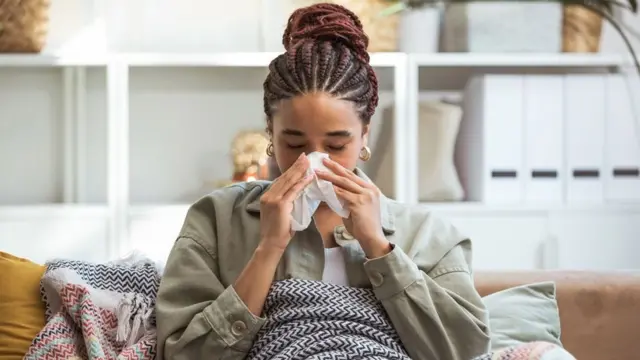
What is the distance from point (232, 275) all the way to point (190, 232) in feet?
0.32

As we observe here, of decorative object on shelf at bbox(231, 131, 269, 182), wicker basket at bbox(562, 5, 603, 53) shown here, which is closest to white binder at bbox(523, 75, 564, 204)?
wicker basket at bbox(562, 5, 603, 53)

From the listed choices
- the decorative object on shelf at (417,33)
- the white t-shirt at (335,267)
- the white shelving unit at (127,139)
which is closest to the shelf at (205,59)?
the white shelving unit at (127,139)

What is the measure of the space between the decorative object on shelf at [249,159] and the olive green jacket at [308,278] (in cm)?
147

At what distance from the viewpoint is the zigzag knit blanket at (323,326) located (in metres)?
1.27

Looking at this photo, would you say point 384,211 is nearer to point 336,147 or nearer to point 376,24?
point 336,147

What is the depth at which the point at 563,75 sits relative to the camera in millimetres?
2955

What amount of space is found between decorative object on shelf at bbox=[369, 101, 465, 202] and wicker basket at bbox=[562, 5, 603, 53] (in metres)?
0.43

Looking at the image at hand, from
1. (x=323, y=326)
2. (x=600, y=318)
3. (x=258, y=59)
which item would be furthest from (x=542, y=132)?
(x=323, y=326)

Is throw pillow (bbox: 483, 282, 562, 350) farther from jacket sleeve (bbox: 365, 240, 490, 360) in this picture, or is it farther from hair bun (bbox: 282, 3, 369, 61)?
hair bun (bbox: 282, 3, 369, 61)

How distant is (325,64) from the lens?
139 centimetres

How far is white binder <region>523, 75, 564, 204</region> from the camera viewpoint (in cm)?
291

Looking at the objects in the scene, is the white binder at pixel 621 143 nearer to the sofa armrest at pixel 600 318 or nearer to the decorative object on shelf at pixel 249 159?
the decorative object on shelf at pixel 249 159

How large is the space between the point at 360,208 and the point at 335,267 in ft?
0.42

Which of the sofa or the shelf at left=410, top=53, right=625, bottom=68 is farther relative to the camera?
the shelf at left=410, top=53, right=625, bottom=68
